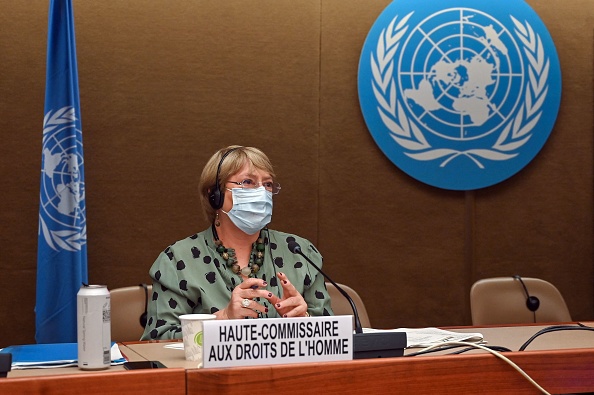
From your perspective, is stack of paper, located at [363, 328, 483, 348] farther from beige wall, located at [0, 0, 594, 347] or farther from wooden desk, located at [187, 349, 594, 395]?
beige wall, located at [0, 0, 594, 347]

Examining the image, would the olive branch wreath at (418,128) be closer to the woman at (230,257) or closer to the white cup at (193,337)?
the woman at (230,257)

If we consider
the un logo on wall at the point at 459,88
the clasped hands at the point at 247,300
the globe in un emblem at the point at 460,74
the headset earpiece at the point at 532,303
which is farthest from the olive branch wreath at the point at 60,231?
the headset earpiece at the point at 532,303

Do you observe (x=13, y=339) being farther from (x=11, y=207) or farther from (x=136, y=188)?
(x=136, y=188)

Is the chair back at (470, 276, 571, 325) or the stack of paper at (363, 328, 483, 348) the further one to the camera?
the chair back at (470, 276, 571, 325)

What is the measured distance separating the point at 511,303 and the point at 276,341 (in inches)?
76.6

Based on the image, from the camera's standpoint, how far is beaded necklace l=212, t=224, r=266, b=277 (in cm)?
280

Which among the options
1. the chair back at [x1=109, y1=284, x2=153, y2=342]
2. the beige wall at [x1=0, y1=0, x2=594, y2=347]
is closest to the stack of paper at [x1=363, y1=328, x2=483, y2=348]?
the chair back at [x1=109, y1=284, x2=153, y2=342]

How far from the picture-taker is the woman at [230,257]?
2676 millimetres

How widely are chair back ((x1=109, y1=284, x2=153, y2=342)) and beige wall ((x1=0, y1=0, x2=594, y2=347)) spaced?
1112mm

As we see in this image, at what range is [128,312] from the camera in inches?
115

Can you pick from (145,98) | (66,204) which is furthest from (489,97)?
(66,204)

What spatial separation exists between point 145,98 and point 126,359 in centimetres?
231

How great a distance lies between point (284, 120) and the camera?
14.0 feet

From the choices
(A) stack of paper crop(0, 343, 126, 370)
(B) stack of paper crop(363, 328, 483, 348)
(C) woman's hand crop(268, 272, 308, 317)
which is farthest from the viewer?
(C) woman's hand crop(268, 272, 308, 317)
